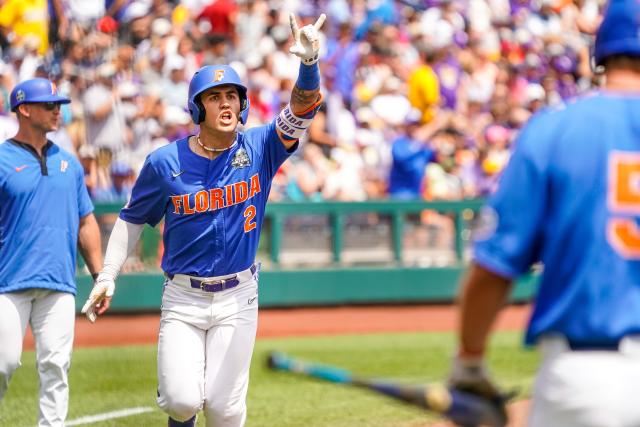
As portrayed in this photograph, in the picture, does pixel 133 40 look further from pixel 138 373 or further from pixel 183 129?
pixel 138 373

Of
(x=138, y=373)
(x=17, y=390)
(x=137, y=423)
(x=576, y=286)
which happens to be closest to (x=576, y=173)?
(x=576, y=286)

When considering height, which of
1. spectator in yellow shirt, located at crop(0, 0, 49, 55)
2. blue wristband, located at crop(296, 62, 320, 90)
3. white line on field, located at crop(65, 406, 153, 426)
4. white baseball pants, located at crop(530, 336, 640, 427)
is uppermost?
spectator in yellow shirt, located at crop(0, 0, 49, 55)

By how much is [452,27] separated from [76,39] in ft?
21.2

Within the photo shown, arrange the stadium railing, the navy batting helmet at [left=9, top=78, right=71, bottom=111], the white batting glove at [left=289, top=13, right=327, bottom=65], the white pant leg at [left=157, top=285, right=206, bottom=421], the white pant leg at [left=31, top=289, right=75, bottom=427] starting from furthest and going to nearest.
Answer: the stadium railing < the navy batting helmet at [left=9, top=78, right=71, bottom=111] < the white pant leg at [left=31, top=289, right=75, bottom=427] < the white batting glove at [left=289, top=13, right=327, bottom=65] < the white pant leg at [left=157, top=285, right=206, bottom=421]

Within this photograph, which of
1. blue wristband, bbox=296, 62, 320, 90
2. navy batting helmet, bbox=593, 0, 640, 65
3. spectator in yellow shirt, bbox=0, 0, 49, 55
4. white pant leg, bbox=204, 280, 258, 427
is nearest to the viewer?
navy batting helmet, bbox=593, 0, 640, 65

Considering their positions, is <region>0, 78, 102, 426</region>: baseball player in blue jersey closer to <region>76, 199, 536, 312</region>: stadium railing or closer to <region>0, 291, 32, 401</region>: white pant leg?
<region>0, 291, 32, 401</region>: white pant leg

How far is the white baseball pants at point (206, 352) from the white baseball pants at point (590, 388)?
2.82 meters

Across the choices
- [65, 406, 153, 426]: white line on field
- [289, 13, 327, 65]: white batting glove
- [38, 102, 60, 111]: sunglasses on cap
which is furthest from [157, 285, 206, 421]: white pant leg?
[65, 406, 153, 426]: white line on field

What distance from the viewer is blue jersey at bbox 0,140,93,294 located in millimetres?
6648

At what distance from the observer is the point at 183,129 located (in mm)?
13344

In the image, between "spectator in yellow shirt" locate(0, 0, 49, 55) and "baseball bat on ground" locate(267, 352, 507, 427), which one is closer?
"baseball bat on ground" locate(267, 352, 507, 427)

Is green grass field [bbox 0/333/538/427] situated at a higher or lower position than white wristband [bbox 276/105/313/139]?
lower

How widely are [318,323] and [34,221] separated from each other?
6.69 m

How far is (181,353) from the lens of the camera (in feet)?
18.6
